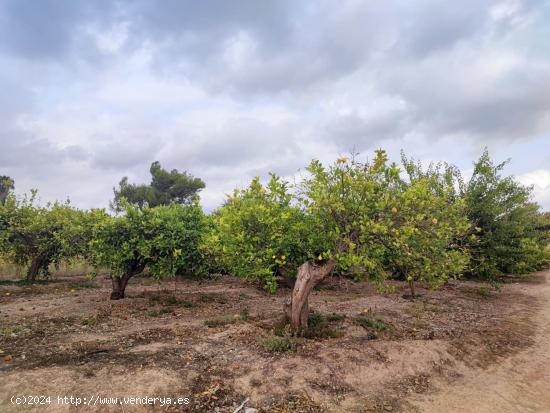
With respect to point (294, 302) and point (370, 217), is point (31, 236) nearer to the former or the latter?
point (294, 302)

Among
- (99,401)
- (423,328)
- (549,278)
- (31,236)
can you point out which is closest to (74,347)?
(99,401)

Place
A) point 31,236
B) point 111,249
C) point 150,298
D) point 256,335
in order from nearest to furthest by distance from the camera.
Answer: point 256,335 < point 111,249 < point 150,298 < point 31,236

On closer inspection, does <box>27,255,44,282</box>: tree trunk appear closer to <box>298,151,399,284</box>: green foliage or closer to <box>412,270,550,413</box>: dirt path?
<box>298,151,399,284</box>: green foliage

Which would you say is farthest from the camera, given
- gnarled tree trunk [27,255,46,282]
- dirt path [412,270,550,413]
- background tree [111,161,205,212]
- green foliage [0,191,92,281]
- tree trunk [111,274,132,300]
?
background tree [111,161,205,212]

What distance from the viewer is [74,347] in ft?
27.6

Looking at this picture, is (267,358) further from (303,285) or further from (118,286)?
(118,286)

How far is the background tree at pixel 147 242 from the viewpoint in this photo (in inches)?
502

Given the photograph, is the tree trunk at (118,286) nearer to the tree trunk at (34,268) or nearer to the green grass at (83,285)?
the green grass at (83,285)

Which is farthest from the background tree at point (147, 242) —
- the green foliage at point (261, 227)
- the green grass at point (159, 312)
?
the green foliage at point (261, 227)

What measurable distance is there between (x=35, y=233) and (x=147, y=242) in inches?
368

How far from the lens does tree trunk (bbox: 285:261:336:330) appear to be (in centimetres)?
935

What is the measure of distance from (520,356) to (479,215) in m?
11.5

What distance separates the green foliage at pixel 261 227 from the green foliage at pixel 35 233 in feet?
34.2

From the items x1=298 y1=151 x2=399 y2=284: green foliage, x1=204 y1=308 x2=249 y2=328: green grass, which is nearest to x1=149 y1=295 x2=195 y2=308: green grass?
x1=204 y1=308 x2=249 y2=328: green grass
